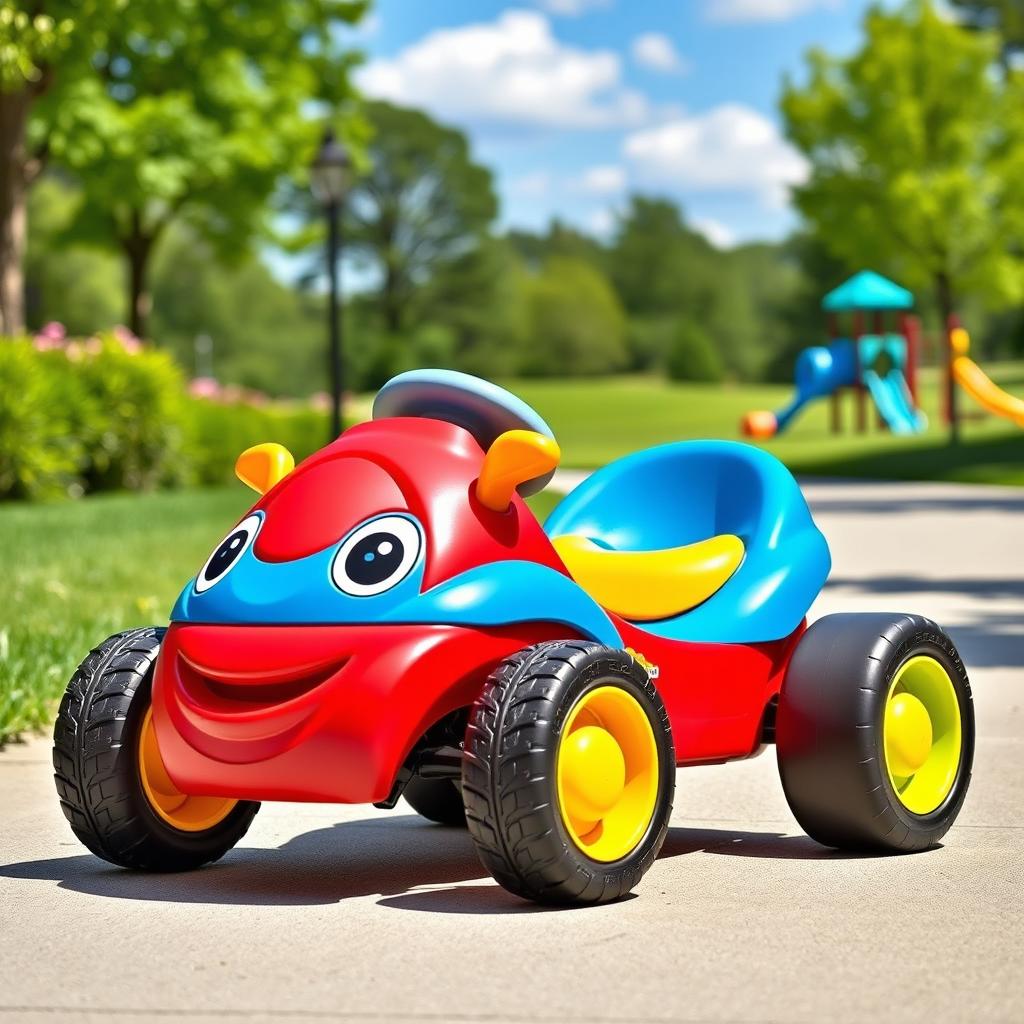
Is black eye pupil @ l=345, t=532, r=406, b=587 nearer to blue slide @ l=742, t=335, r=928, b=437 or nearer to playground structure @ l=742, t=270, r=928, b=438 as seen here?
playground structure @ l=742, t=270, r=928, b=438

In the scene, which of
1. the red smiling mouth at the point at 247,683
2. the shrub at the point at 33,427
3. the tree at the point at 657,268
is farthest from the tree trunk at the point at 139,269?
the tree at the point at 657,268

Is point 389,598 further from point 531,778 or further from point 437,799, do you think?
point 437,799

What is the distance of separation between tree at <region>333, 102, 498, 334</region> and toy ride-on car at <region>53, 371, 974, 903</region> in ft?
276

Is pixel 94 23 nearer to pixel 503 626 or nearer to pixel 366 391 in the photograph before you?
pixel 503 626

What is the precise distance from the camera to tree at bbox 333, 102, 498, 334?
89.4 metres

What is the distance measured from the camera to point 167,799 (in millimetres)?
5285

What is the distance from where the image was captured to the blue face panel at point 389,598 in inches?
187

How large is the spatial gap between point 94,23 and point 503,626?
68.6 ft

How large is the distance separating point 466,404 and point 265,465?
76 cm

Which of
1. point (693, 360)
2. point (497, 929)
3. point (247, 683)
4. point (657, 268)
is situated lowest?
point (497, 929)

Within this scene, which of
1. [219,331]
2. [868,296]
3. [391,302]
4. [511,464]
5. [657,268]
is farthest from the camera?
[657,268]

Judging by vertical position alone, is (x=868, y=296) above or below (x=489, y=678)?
above

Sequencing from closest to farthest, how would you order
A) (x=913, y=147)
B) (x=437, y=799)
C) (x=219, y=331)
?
(x=437, y=799), (x=913, y=147), (x=219, y=331)

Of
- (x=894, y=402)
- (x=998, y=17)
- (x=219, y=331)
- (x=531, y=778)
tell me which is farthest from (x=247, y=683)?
(x=219, y=331)
